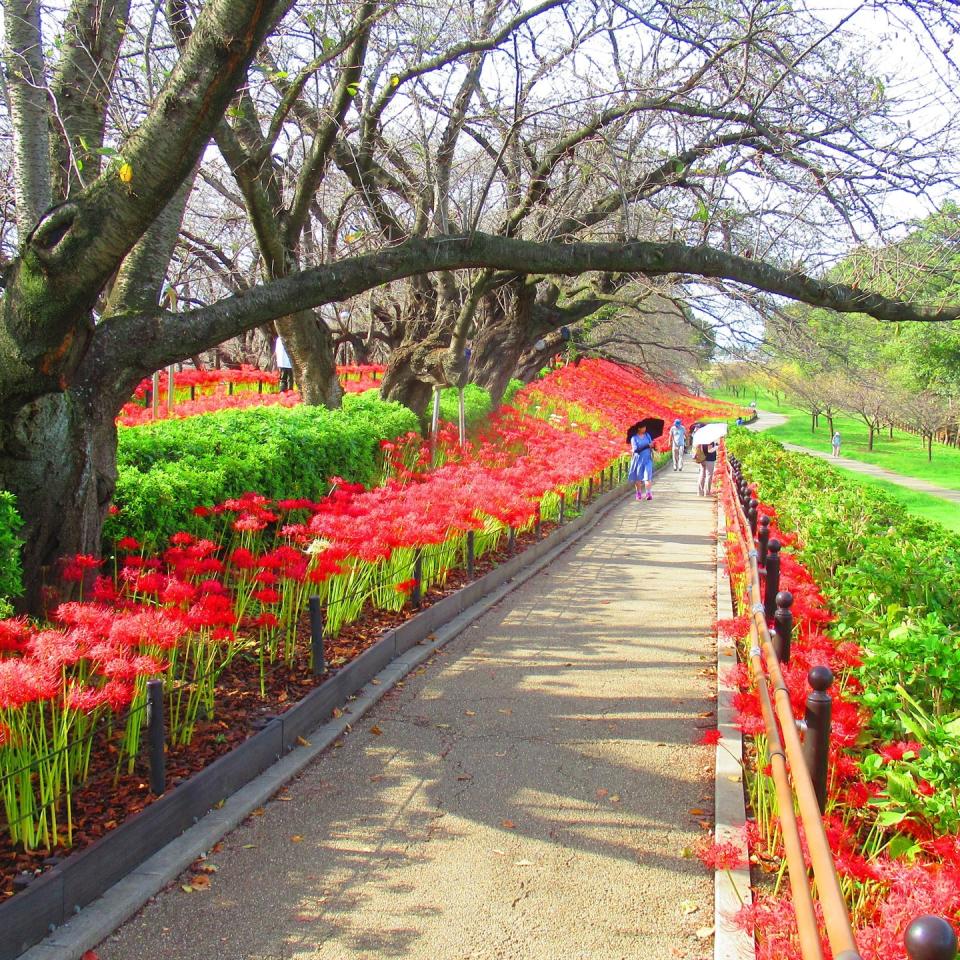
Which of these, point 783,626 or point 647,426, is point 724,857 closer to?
point 783,626

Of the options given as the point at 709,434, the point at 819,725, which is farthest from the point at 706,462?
the point at 819,725

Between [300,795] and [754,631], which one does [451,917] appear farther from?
[754,631]

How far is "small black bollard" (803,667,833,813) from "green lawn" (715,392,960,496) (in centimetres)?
2561

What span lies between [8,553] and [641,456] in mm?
14000

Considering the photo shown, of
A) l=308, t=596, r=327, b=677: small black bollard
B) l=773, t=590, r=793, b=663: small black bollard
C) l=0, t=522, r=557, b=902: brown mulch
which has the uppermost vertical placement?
l=773, t=590, r=793, b=663: small black bollard

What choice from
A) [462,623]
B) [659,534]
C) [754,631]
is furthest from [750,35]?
[659,534]

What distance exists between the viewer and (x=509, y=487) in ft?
30.8

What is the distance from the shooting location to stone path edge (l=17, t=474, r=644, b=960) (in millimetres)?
3008

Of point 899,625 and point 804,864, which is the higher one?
point 899,625

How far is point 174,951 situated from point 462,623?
4.47 m

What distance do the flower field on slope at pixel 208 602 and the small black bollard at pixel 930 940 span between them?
9.23 feet

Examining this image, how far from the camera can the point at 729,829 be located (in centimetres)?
384

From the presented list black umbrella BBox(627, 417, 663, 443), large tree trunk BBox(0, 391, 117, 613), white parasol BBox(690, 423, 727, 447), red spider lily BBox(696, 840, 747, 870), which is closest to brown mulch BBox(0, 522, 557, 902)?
large tree trunk BBox(0, 391, 117, 613)

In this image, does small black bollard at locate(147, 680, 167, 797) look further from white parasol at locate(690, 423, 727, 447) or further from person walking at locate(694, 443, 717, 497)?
person walking at locate(694, 443, 717, 497)
